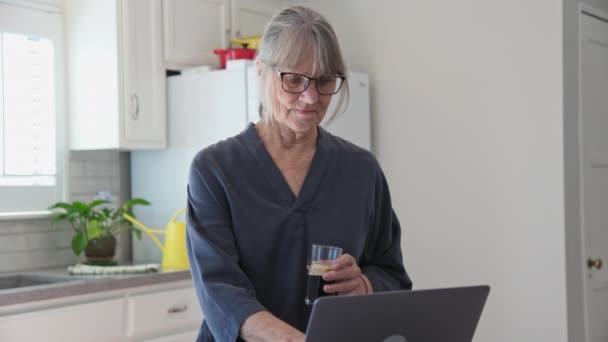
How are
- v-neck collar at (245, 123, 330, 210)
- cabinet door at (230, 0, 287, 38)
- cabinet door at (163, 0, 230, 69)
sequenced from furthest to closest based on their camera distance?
cabinet door at (230, 0, 287, 38) < cabinet door at (163, 0, 230, 69) < v-neck collar at (245, 123, 330, 210)

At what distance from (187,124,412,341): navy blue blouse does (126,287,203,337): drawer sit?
5.38 ft

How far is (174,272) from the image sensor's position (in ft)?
10.8

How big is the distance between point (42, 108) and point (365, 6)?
175 cm

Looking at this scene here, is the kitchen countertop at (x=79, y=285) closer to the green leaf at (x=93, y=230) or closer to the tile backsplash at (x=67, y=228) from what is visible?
the tile backsplash at (x=67, y=228)

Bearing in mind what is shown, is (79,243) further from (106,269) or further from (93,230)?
(106,269)

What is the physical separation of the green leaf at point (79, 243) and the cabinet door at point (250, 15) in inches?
50.5

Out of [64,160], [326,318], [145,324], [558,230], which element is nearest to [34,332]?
[145,324]

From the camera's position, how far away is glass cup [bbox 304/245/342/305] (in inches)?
55.8

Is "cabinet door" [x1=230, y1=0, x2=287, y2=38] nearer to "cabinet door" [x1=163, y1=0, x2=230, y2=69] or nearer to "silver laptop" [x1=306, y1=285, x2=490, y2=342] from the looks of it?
"cabinet door" [x1=163, y1=0, x2=230, y2=69]

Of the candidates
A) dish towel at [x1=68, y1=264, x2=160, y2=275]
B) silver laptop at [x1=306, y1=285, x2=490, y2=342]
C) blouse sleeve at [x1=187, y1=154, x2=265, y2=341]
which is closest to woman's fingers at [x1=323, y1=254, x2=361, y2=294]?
blouse sleeve at [x1=187, y1=154, x2=265, y2=341]

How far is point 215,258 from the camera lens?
144cm

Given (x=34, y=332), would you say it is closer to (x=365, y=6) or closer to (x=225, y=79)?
(x=225, y=79)

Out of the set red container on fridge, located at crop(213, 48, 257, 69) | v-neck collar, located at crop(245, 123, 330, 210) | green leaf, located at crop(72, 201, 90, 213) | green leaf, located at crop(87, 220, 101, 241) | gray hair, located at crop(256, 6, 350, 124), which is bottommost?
green leaf, located at crop(87, 220, 101, 241)

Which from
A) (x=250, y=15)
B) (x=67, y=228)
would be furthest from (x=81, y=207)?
(x=250, y=15)
